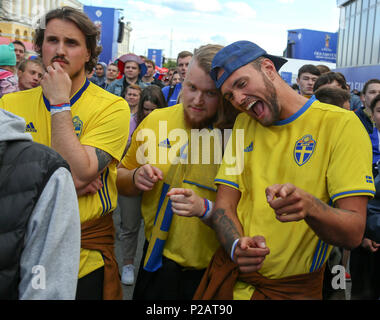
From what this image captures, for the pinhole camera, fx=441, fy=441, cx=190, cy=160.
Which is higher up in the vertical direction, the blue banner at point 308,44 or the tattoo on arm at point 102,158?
the blue banner at point 308,44

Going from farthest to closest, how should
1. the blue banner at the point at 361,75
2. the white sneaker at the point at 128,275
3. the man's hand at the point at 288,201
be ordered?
the blue banner at the point at 361,75 → the white sneaker at the point at 128,275 → the man's hand at the point at 288,201

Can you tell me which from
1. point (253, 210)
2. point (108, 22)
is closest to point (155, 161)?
point (253, 210)

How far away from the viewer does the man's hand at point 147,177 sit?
217 cm

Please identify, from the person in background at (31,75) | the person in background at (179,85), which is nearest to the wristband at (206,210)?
the person in background at (31,75)

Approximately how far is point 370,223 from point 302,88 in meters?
4.46

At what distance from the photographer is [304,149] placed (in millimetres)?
1853

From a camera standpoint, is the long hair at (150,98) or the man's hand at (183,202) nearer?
the man's hand at (183,202)

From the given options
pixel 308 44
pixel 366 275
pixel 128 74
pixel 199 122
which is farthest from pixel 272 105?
pixel 308 44

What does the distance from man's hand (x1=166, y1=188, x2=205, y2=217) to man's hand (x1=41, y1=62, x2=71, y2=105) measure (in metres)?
0.65

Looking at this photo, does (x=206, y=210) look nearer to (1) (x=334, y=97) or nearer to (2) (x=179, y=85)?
(1) (x=334, y=97)

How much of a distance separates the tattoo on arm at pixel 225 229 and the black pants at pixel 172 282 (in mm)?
425

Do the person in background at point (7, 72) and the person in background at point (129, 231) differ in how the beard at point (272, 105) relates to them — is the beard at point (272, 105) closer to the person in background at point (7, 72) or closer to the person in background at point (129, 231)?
the person in background at point (129, 231)

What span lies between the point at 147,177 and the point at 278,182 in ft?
2.21

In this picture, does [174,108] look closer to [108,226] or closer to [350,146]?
[108,226]
